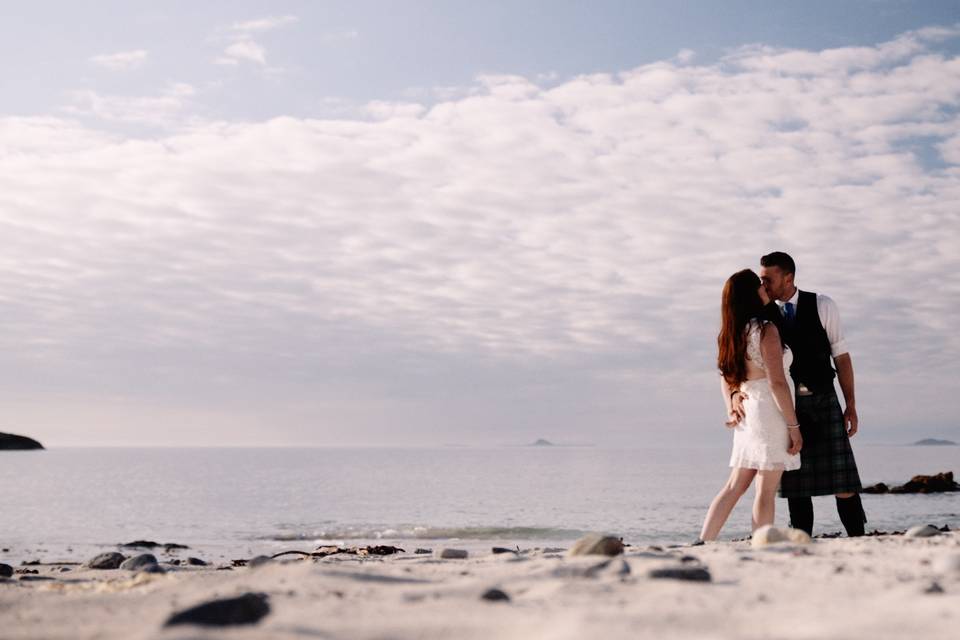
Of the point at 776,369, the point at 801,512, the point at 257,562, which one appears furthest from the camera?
the point at 801,512

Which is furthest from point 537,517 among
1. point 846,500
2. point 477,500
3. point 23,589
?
point 23,589

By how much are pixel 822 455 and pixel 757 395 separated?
952 mm

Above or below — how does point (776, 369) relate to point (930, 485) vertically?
above

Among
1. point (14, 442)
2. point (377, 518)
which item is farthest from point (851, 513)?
point (14, 442)

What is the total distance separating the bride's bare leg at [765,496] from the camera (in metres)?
6.54

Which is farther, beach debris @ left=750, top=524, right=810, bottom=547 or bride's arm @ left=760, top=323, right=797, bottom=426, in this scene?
bride's arm @ left=760, top=323, right=797, bottom=426

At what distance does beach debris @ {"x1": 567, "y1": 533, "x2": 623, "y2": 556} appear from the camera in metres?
5.05

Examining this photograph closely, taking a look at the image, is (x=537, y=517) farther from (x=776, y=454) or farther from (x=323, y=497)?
(x=776, y=454)

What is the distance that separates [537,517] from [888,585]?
21628 millimetres

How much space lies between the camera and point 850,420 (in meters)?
Result: 7.12

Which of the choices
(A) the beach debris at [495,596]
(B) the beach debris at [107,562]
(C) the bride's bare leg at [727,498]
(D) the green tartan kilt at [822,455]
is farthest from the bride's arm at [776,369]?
(B) the beach debris at [107,562]

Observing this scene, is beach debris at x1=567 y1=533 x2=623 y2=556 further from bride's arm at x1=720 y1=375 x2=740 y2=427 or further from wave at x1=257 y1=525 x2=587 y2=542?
wave at x1=257 y1=525 x2=587 y2=542

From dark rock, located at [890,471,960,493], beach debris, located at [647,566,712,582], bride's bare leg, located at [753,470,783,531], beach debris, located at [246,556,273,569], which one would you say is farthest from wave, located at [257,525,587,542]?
dark rock, located at [890,471,960,493]

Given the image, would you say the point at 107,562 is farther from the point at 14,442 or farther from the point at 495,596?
the point at 14,442
